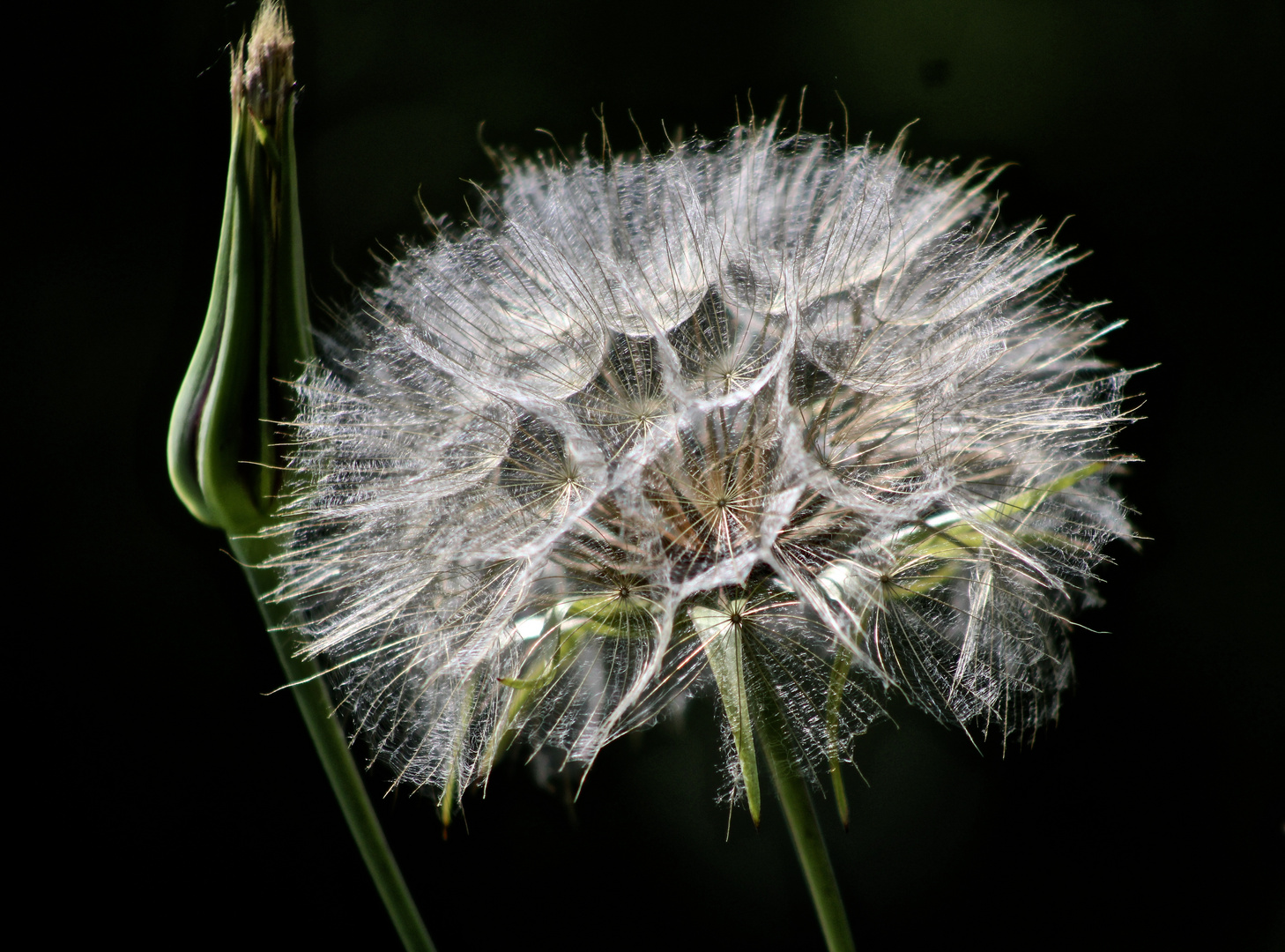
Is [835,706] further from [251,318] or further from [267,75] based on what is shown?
[267,75]

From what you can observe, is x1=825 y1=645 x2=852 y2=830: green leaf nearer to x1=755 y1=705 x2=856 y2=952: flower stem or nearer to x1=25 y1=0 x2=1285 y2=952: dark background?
x1=755 y1=705 x2=856 y2=952: flower stem

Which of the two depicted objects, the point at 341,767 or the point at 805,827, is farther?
the point at 341,767

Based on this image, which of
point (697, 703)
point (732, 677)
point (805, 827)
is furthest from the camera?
point (697, 703)

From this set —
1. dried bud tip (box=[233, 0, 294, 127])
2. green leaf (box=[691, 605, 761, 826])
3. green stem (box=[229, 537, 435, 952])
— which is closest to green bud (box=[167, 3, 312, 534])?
dried bud tip (box=[233, 0, 294, 127])

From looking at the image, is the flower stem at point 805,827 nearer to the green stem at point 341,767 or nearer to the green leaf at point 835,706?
the green leaf at point 835,706

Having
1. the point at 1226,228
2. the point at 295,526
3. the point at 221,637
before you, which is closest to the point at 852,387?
the point at 295,526

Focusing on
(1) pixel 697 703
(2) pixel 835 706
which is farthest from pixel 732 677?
(1) pixel 697 703

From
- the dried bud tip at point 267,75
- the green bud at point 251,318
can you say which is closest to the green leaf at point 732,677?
the green bud at point 251,318
